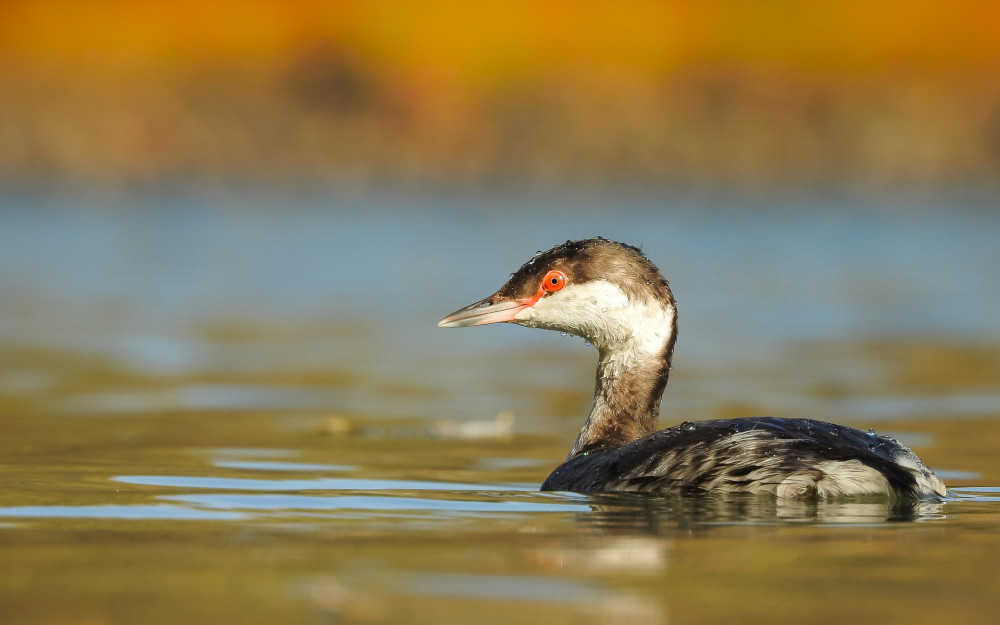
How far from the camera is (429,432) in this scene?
10156mm

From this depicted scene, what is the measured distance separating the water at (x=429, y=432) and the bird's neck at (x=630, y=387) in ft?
1.35

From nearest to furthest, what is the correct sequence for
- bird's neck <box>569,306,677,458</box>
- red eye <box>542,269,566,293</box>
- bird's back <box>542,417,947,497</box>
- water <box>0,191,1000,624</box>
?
water <box>0,191,1000,624</box>
bird's back <box>542,417,947,497</box>
red eye <box>542,269,566,293</box>
bird's neck <box>569,306,677,458</box>

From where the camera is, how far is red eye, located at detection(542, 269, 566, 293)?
853cm

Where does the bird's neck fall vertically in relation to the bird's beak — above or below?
below

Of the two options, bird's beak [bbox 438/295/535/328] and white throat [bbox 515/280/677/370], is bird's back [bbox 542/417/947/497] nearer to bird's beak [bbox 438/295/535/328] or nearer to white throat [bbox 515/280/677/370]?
white throat [bbox 515/280/677/370]

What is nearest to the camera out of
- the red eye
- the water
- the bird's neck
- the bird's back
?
the water

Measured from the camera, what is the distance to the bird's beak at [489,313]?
862cm

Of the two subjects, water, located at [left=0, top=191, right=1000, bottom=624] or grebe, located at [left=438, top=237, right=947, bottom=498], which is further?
grebe, located at [left=438, top=237, right=947, bottom=498]

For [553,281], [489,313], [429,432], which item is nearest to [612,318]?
[553,281]

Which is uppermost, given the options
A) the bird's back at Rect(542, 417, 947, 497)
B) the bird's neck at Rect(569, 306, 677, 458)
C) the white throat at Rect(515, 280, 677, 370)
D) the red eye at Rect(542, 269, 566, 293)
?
the red eye at Rect(542, 269, 566, 293)

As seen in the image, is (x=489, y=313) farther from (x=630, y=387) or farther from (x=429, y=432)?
(x=429, y=432)

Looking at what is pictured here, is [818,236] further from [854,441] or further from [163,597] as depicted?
[163,597]

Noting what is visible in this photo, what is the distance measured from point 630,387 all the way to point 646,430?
0.23 meters

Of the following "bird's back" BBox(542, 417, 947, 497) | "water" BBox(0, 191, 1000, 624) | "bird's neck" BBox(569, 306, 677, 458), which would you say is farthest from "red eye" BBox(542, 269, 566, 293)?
"bird's back" BBox(542, 417, 947, 497)
